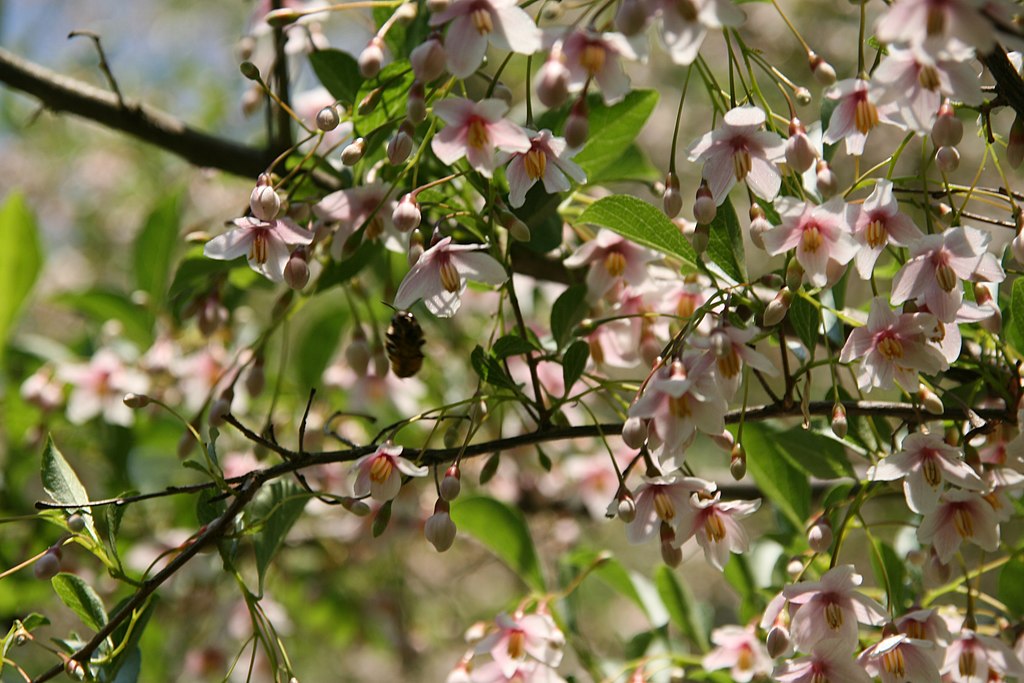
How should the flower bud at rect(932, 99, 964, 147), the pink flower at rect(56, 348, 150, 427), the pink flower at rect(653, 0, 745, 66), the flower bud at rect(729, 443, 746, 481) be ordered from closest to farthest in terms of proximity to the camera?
1. the pink flower at rect(653, 0, 745, 66)
2. the flower bud at rect(932, 99, 964, 147)
3. the flower bud at rect(729, 443, 746, 481)
4. the pink flower at rect(56, 348, 150, 427)

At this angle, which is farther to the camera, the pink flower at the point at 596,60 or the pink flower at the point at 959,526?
the pink flower at the point at 959,526

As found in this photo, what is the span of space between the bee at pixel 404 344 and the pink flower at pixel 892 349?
491mm

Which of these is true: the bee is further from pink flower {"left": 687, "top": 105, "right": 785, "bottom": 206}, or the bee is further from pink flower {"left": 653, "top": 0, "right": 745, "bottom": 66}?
pink flower {"left": 653, "top": 0, "right": 745, "bottom": 66}

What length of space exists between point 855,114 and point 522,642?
0.63 metres

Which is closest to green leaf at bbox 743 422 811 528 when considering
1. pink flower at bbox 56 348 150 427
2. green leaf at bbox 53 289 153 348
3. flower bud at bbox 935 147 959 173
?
flower bud at bbox 935 147 959 173

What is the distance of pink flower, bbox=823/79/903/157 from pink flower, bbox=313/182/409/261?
0.42 m

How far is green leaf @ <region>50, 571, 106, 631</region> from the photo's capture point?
3.03 ft

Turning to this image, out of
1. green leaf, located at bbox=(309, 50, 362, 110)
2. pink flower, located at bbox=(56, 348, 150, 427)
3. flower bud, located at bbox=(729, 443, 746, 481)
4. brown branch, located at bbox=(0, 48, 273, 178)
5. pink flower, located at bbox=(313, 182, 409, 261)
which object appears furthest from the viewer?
pink flower, located at bbox=(56, 348, 150, 427)

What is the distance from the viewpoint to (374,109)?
951 mm

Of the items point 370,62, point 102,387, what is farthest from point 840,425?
point 102,387

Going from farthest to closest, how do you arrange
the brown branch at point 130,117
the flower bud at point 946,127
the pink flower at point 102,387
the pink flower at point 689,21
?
the pink flower at point 102,387, the brown branch at point 130,117, the flower bud at point 946,127, the pink flower at point 689,21

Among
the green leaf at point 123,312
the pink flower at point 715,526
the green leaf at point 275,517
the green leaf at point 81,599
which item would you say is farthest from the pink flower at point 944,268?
the green leaf at point 123,312

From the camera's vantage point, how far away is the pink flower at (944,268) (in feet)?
2.65

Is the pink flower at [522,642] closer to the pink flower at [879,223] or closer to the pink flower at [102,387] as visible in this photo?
the pink flower at [879,223]
